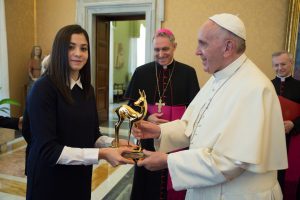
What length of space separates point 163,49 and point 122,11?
153 inches

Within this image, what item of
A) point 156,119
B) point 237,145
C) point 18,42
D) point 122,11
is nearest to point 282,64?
point 156,119

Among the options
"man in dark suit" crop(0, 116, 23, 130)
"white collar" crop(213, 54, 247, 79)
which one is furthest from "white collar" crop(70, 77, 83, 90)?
"man in dark suit" crop(0, 116, 23, 130)

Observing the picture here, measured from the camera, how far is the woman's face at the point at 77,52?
1.57 meters

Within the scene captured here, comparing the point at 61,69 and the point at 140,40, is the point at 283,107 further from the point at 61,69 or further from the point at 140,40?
the point at 140,40

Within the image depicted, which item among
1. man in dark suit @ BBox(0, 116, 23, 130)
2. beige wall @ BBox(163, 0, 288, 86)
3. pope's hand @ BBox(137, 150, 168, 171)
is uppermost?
beige wall @ BBox(163, 0, 288, 86)

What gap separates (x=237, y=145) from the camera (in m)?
1.27

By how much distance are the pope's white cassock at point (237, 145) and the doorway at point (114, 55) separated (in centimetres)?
590

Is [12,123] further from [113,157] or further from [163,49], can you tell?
[163,49]

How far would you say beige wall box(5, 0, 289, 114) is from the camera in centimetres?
530

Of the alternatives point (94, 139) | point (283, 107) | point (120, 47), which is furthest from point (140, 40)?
point (94, 139)

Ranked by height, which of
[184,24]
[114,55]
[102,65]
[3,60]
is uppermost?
[184,24]

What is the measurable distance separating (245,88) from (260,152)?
1.05 feet

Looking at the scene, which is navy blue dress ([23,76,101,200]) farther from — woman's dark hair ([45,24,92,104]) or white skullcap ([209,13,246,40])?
white skullcap ([209,13,246,40])

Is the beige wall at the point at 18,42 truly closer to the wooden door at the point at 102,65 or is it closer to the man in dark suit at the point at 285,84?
the wooden door at the point at 102,65
